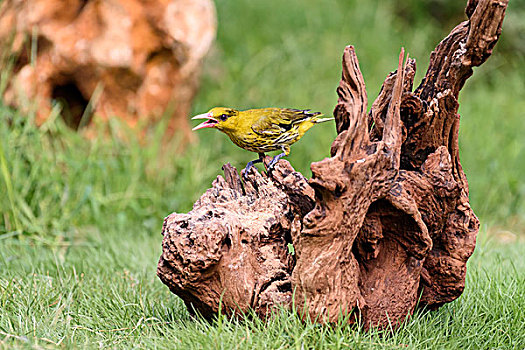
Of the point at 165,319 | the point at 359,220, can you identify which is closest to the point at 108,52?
the point at 165,319

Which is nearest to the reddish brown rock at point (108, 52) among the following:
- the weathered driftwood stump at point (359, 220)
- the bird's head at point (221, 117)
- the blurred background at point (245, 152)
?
the blurred background at point (245, 152)

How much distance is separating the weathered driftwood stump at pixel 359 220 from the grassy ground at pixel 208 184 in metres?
0.15

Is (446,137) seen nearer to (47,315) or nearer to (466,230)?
(466,230)

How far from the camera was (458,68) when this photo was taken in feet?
8.86

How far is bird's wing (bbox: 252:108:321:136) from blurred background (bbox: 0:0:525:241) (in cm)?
236

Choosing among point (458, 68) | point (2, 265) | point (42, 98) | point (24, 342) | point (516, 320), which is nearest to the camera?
point (24, 342)

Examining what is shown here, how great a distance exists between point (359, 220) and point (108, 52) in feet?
13.2

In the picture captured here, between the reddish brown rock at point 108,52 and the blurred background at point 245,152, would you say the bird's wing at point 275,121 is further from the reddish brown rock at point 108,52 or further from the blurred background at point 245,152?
the reddish brown rock at point 108,52

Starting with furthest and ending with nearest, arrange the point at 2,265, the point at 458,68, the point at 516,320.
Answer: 1. the point at 2,265
2. the point at 516,320
3. the point at 458,68

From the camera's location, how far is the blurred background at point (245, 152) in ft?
17.1

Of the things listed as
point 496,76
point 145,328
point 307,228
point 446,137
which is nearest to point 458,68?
point 446,137

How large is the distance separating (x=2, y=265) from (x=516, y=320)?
3.23 m

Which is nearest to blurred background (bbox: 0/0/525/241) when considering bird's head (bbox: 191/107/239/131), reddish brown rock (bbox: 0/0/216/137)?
reddish brown rock (bbox: 0/0/216/137)

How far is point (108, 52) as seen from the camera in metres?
5.77
